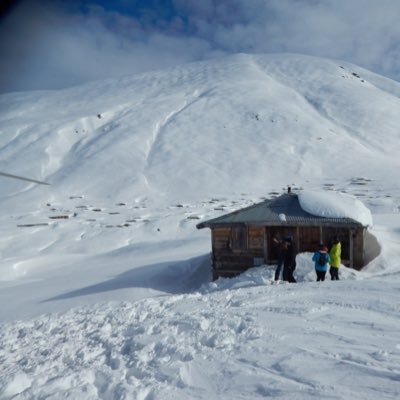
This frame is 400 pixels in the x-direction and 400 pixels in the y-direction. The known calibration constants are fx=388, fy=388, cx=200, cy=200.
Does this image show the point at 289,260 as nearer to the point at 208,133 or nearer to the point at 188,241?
the point at 188,241

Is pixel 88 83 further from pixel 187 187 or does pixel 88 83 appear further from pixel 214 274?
pixel 214 274

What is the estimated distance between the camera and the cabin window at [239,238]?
555 inches

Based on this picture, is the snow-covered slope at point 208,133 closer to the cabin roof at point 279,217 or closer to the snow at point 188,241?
the snow at point 188,241

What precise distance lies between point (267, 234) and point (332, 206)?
8.30 feet

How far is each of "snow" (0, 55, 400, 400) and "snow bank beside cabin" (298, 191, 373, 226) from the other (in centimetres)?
8

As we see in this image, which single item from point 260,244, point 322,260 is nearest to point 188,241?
point 260,244

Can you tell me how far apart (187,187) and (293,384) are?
127 ft

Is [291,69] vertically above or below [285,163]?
above

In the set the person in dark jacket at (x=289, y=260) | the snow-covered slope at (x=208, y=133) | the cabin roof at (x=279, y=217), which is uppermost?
the snow-covered slope at (x=208, y=133)

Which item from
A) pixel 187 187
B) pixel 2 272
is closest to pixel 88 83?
pixel 187 187

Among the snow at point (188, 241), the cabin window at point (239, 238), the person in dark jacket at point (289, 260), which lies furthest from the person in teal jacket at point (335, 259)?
the cabin window at point (239, 238)

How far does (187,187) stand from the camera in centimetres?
4294

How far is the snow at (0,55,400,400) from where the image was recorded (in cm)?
527

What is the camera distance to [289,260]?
37.6 feet
